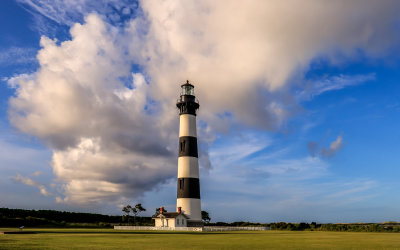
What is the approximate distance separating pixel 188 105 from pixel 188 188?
16.2 meters

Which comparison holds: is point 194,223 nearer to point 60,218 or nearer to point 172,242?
point 172,242

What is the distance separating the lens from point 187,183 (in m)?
60.2

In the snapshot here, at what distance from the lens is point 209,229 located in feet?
186

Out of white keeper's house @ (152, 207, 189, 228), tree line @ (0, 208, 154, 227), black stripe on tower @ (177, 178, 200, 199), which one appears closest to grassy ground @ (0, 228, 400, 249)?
white keeper's house @ (152, 207, 189, 228)

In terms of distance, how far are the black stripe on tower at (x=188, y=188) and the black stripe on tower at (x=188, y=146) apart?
15.8 feet

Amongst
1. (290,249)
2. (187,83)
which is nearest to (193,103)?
(187,83)

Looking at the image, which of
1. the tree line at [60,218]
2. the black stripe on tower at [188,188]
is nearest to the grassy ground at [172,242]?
the black stripe on tower at [188,188]

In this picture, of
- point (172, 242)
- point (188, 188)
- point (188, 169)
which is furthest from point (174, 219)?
point (172, 242)

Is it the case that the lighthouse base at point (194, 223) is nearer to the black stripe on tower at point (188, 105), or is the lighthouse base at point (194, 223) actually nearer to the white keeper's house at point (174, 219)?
the white keeper's house at point (174, 219)

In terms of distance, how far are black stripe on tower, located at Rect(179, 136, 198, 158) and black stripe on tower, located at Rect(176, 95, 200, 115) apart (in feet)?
17.6

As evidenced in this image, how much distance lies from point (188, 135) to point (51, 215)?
50.0 meters

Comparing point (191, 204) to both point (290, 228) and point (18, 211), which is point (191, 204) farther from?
point (18, 211)

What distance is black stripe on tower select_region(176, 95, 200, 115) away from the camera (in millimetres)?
64688

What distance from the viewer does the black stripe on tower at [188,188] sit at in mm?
60188
